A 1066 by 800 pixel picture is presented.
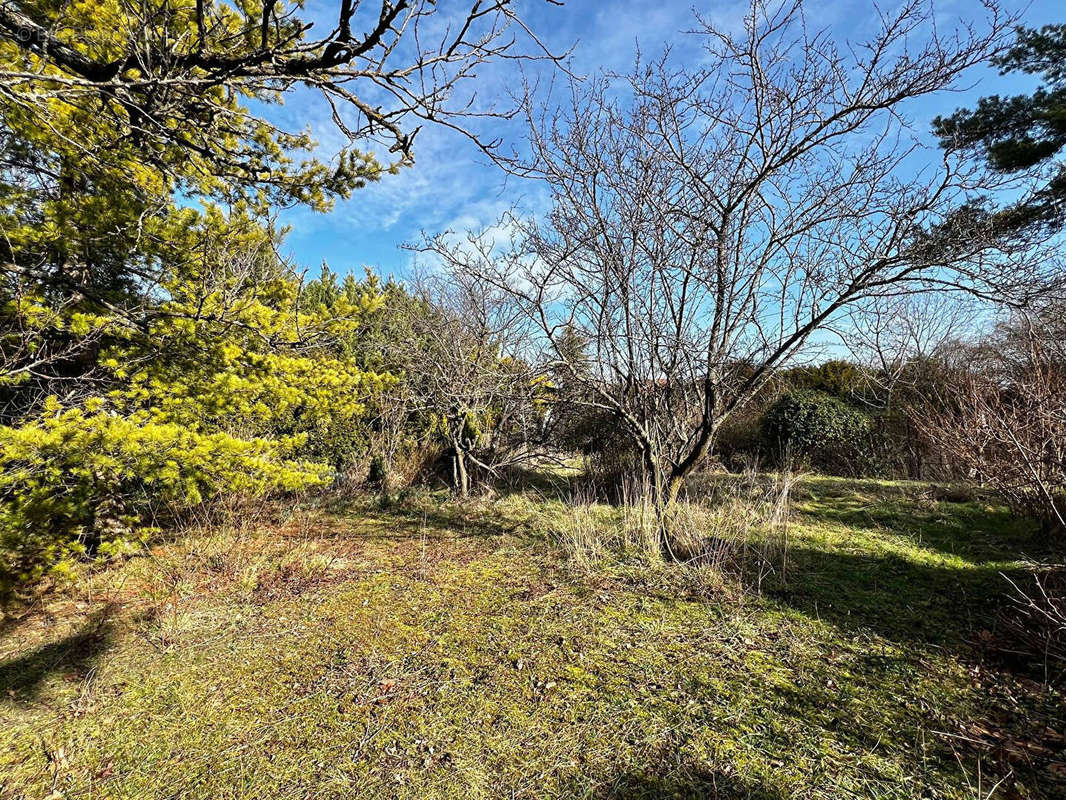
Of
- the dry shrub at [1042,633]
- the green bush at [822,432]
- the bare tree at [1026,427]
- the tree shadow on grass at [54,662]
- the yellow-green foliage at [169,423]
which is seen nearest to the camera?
the dry shrub at [1042,633]

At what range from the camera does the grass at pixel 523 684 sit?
1.82 metres

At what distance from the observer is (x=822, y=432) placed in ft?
26.6

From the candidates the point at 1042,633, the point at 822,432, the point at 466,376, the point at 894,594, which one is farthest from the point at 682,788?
the point at 822,432

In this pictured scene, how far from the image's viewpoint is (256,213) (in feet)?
13.9

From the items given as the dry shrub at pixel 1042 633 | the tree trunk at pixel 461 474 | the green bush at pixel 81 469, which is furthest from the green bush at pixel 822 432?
the green bush at pixel 81 469

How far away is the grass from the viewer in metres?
1.82

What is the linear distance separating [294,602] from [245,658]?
29.1 inches

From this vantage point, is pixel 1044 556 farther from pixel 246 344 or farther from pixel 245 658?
pixel 246 344

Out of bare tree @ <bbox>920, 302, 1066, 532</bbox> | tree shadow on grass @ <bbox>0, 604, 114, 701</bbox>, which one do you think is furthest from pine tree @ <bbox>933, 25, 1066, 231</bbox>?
tree shadow on grass @ <bbox>0, 604, 114, 701</bbox>

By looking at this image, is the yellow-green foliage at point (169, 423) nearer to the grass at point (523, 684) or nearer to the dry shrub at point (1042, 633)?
the grass at point (523, 684)

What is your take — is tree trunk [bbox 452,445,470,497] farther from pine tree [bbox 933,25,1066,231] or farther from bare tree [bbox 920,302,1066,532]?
pine tree [bbox 933,25,1066,231]

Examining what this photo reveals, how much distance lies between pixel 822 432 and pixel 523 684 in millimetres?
7871

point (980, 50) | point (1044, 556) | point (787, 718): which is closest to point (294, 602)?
point (787, 718)

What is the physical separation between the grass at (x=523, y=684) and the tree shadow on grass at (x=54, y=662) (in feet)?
0.06
